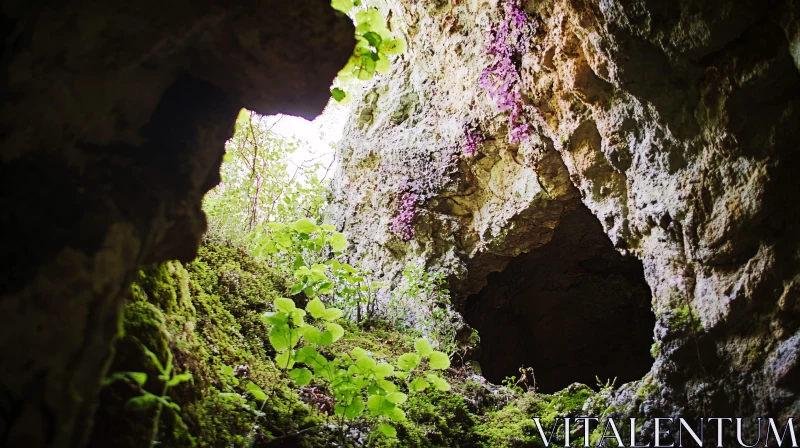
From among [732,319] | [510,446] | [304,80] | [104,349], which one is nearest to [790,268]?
[732,319]

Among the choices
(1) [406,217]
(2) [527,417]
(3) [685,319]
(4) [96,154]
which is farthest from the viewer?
(1) [406,217]

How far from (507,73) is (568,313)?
16.5 ft

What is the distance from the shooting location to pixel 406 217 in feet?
21.9

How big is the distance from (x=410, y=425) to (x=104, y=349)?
2698mm

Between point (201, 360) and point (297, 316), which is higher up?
point (297, 316)

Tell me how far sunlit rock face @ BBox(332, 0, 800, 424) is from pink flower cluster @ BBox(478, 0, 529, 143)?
76mm

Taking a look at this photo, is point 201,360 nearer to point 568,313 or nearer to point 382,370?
point 382,370

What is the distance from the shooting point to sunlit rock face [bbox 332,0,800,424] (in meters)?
2.96

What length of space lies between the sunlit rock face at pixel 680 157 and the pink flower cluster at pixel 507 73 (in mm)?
76

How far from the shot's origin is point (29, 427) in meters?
1.08

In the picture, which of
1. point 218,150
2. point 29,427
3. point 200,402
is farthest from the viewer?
point 200,402

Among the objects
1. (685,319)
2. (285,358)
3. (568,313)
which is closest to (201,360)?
(285,358)

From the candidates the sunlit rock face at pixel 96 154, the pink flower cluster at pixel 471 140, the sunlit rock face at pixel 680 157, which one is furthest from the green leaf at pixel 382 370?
the pink flower cluster at pixel 471 140

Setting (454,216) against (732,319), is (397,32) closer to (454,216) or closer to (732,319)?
(454,216)
